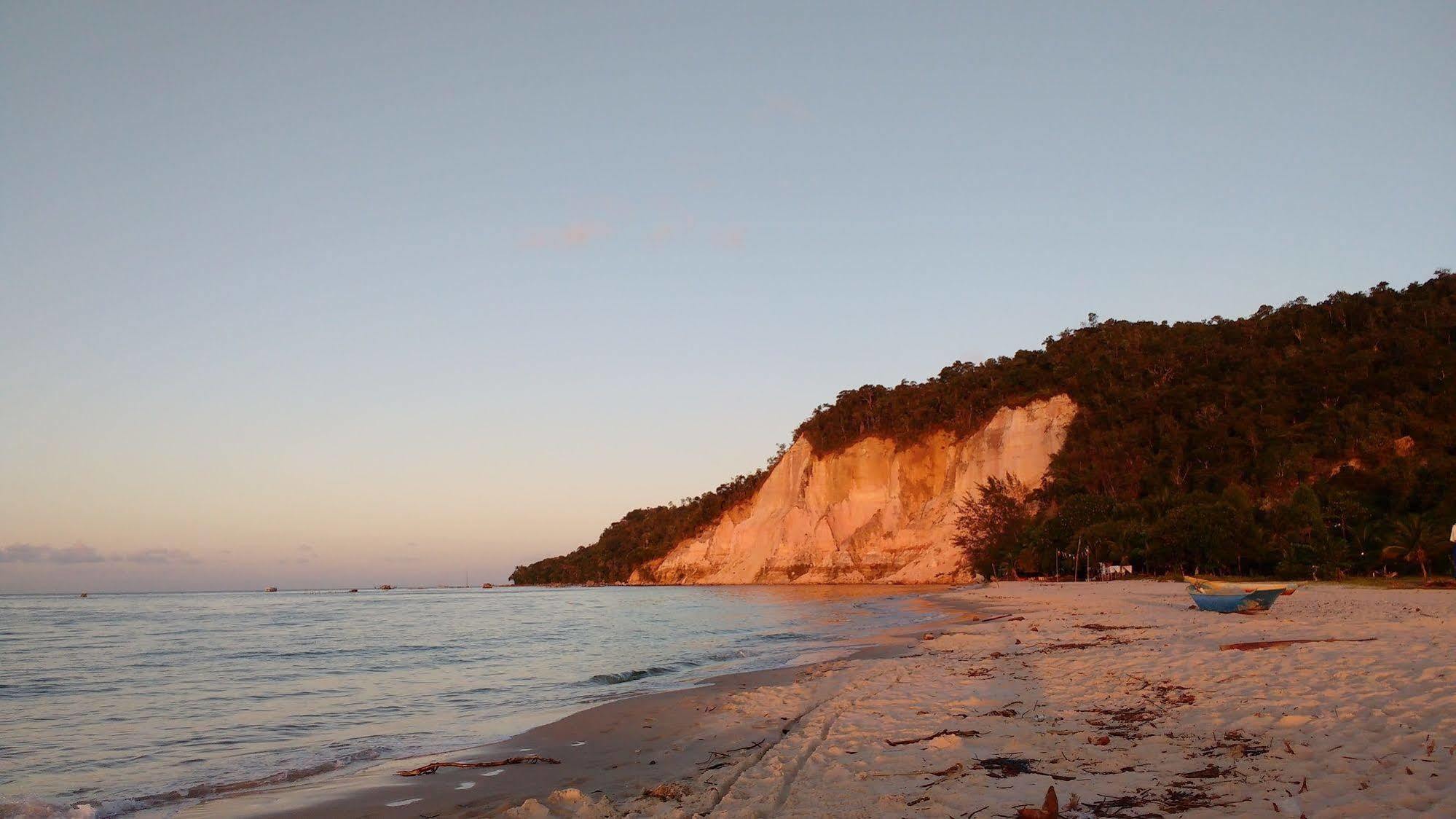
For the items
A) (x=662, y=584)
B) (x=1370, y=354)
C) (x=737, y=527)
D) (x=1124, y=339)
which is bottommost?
(x=662, y=584)

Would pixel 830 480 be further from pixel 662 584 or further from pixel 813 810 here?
pixel 813 810

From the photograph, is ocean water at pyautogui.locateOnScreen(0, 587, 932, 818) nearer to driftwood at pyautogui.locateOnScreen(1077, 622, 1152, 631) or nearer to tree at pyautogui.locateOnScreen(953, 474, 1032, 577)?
driftwood at pyautogui.locateOnScreen(1077, 622, 1152, 631)

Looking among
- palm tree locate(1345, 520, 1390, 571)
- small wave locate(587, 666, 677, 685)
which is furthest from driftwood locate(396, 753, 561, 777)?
palm tree locate(1345, 520, 1390, 571)

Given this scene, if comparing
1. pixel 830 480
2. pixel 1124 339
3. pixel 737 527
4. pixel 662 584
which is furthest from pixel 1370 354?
pixel 662 584

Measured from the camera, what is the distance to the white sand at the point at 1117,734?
17.0 feet

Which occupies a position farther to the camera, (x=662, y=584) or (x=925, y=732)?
(x=662, y=584)

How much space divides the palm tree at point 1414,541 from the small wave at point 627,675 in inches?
1281

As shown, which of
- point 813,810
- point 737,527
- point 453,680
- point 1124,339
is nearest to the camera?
point 813,810

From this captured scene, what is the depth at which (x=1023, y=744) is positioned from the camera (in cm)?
709

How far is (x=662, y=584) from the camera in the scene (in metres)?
104

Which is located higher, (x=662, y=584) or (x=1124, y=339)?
(x=1124, y=339)

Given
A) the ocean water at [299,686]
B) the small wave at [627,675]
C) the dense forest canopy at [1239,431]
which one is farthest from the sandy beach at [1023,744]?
the dense forest canopy at [1239,431]

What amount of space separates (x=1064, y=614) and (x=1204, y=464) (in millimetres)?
38384

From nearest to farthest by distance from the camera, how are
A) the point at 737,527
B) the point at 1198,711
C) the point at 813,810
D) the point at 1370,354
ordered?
the point at 813,810 < the point at 1198,711 < the point at 1370,354 < the point at 737,527
